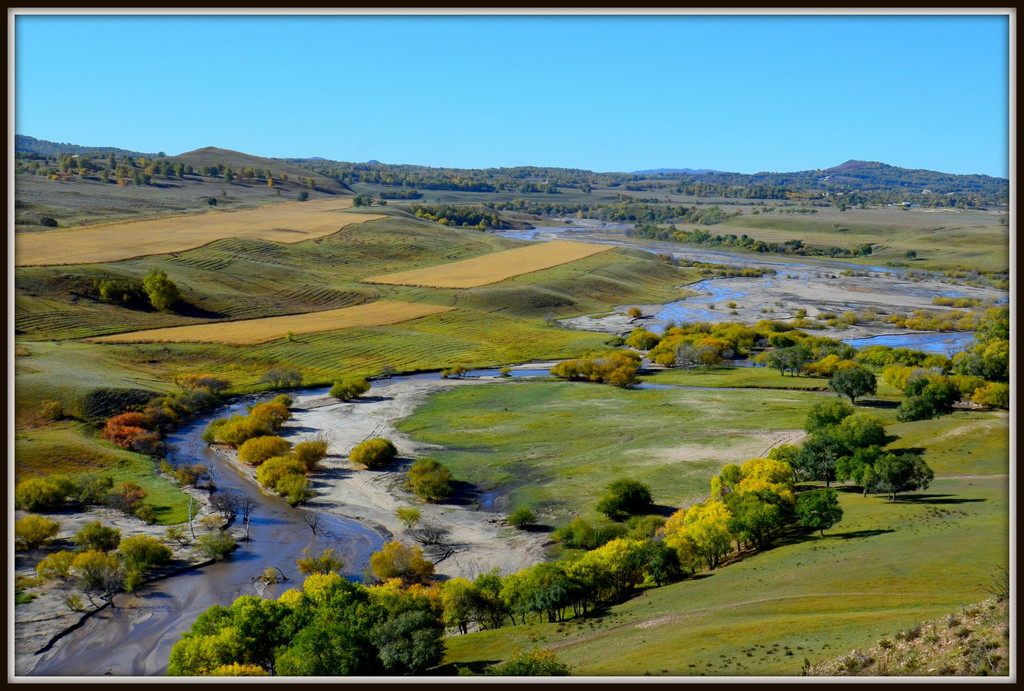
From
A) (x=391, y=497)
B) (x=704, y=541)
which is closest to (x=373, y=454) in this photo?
(x=391, y=497)

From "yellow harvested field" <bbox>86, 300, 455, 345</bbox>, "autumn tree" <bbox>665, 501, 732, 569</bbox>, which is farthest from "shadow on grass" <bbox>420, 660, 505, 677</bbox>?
"yellow harvested field" <bbox>86, 300, 455, 345</bbox>

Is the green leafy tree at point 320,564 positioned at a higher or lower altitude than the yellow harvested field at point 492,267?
lower

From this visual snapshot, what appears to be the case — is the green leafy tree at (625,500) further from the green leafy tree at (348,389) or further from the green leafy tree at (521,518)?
the green leafy tree at (348,389)

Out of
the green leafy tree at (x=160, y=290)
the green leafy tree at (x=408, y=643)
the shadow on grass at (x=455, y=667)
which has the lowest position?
the shadow on grass at (x=455, y=667)

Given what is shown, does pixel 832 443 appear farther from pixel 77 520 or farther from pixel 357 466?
pixel 77 520

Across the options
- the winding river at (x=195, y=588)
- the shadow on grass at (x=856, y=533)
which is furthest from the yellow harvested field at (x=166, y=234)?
the shadow on grass at (x=856, y=533)

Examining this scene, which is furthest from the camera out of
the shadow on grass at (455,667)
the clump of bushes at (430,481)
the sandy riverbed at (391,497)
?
the clump of bushes at (430,481)

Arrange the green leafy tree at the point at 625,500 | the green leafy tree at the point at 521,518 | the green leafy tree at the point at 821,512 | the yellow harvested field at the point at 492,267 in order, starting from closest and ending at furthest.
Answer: the green leafy tree at the point at 821,512
the green leafy tree at the point at 521,518
the green leafy tree at the point at 625,500
the yellow harvested field at the point at 492,267
